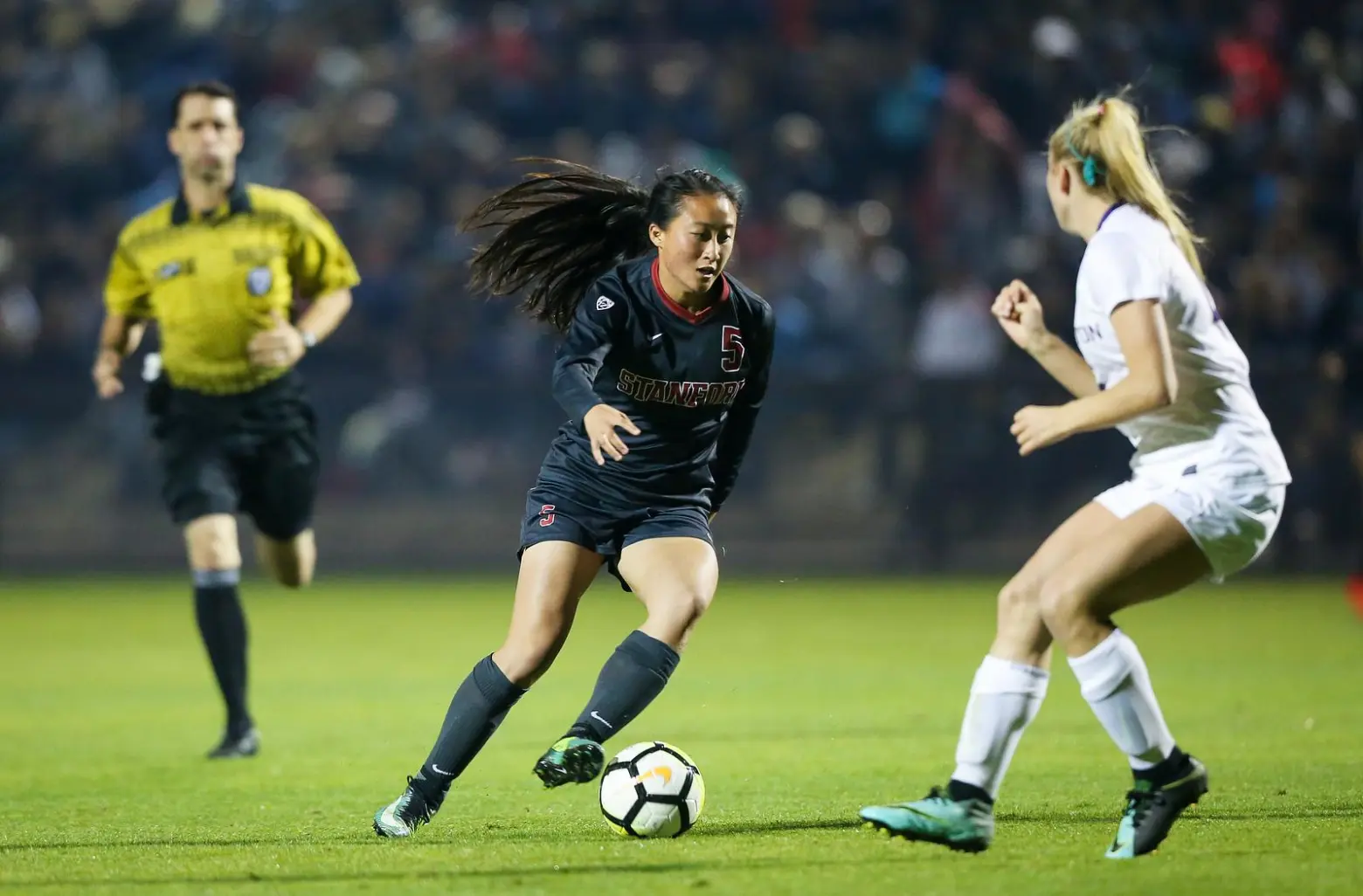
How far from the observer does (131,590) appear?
592 inches

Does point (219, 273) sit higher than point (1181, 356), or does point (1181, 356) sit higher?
point (219, 273)

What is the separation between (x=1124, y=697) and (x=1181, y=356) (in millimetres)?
900

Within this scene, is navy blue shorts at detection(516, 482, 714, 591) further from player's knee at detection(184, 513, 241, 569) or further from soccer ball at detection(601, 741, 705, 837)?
player's knee at detection(184, 513, 241, 569)

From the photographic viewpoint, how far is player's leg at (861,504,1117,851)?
5008 mm

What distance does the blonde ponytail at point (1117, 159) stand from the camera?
5.07 metres

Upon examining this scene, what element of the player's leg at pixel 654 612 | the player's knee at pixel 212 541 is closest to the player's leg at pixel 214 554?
the player's knee at pixel 212 541

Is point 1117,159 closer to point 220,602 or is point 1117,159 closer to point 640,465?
point 640,465

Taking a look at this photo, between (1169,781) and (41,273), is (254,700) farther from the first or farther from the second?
(41,273)

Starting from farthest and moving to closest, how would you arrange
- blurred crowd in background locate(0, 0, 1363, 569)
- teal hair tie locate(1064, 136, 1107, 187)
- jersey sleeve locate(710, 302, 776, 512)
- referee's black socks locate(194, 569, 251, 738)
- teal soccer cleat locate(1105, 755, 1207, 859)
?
blurred crowd in background locate(0, 0, 1363, 569), referee's black socks locate(194, 569, 251, 738), jersey sleeve locate(710, 302, 776, 512), teal hair tie locate(1064, 136, 1107, 187), teal soccer cleat locate(1105, 755, 1207, 859)

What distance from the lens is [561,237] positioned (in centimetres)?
647

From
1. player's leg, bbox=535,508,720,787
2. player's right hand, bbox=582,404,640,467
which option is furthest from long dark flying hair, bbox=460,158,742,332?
player's right hand, bbox=582,404,640,467

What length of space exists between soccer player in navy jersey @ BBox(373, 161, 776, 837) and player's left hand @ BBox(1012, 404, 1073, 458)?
1.10m

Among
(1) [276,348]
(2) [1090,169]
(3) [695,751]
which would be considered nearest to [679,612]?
(2) [1090,169]

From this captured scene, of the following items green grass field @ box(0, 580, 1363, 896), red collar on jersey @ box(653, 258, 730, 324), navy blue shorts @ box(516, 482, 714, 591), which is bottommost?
green grass field @ box(0, 580, 1363, 896)
